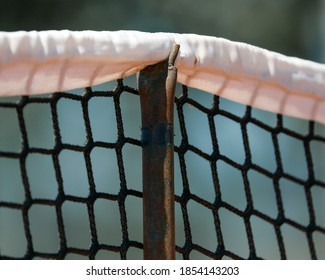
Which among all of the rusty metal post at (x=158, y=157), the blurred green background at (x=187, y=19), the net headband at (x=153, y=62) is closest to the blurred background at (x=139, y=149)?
the blurred green background at (x=187, y=19)

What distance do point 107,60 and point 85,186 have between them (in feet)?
10.9

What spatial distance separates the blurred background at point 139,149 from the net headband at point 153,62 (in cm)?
314

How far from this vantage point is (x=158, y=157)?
754 mm

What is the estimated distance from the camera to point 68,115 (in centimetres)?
438

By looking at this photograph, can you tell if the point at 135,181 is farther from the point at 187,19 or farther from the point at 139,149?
the point at 187,19

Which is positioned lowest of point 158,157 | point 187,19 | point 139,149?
point 158,157

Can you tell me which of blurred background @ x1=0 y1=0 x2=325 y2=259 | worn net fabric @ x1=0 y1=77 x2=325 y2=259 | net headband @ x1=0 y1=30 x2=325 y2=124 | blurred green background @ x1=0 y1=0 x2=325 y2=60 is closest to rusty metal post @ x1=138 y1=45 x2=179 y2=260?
net headband @ x1=0 y1=30 x2=325 y2=124

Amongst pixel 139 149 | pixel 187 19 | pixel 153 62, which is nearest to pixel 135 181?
pixel 139 149

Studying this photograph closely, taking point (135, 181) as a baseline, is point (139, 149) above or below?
above

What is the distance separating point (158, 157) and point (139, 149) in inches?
147

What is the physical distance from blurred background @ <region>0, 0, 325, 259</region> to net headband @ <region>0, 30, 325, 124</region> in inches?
124

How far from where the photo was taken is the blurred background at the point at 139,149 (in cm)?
432

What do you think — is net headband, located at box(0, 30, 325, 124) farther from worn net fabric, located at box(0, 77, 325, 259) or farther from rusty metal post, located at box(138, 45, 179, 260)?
worn net fabric, located at box(0, 77, 325, 259)
